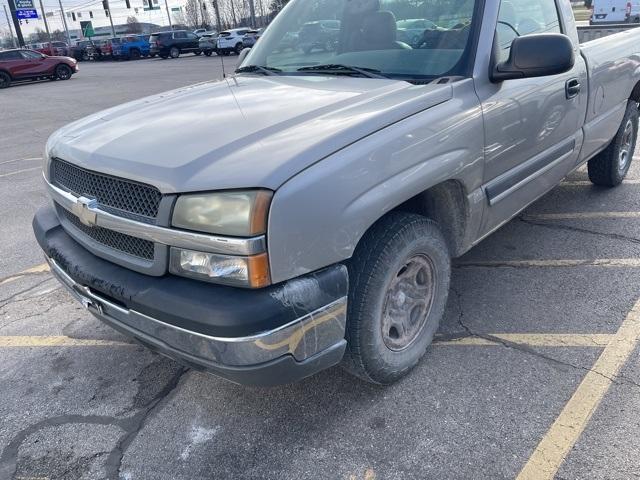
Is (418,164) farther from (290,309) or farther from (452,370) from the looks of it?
(452,370)

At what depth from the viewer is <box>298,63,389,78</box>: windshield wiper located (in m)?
3.07

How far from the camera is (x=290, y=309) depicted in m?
2.05

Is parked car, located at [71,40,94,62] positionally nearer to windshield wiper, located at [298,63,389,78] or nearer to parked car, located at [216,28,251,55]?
parked car, located at [216,28,251,55]

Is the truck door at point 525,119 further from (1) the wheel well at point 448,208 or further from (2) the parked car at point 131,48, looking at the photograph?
(2) the parked car at point 131,48

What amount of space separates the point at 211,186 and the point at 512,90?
1.89 metres

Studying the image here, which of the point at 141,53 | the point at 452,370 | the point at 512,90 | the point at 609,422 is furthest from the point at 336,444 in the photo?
the point at 141,53

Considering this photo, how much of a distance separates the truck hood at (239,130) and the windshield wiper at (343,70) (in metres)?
0.08

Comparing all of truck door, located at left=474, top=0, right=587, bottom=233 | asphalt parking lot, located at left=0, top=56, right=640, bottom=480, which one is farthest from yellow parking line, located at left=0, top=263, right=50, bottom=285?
truck door, located at left=474, top=0, right=587, bottom=233

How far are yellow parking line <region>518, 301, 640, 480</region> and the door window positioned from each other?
1.67 m

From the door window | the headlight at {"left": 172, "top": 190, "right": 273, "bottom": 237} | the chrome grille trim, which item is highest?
the door window

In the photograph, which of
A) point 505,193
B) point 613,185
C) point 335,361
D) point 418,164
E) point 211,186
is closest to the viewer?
point 211,186

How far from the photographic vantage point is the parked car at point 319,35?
3.49 m

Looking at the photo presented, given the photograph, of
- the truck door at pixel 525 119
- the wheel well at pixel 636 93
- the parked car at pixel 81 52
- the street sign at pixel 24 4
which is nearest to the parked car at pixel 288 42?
the truck door at pixel 525 119

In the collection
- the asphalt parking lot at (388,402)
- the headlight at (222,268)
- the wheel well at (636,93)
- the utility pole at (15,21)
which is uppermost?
the utility pole at (15,21)
